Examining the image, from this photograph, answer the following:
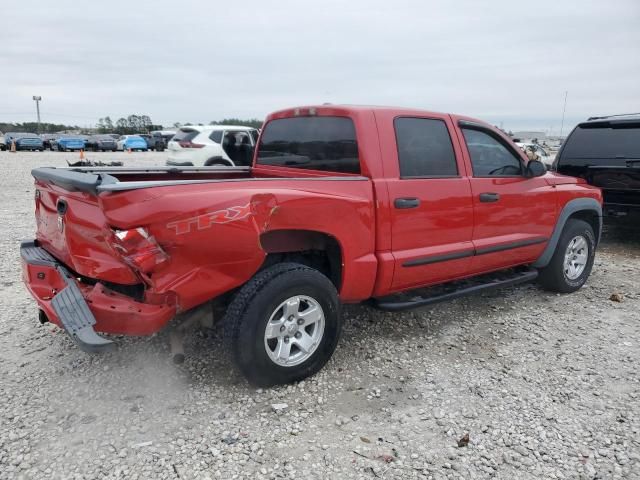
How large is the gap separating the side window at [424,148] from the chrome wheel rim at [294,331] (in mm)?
1227

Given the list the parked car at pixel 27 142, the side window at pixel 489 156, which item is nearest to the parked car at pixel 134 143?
the parked car at pixel 27 142

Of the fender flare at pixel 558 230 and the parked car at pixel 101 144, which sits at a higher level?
the parked car at pixel 101 144

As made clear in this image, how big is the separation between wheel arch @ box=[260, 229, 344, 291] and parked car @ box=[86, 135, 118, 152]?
36372 mm

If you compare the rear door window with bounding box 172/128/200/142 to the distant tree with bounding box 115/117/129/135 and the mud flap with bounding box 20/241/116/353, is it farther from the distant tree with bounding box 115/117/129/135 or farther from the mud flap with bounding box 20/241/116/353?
the distant tree with bounding box 115/117/129/135

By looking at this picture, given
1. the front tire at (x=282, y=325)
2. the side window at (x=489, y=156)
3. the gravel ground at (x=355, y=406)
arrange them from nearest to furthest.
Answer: the gravel ground at (x=355, y=406), the front tire at (x=282, y=325), the side window at (x=489, y=156)

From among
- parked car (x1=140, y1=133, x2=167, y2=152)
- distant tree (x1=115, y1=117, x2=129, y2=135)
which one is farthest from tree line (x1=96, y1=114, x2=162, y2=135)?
parked car (x1=140, y1=133, x2=167, y2=152)

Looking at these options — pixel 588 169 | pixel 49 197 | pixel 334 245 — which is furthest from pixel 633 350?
pixel 49 197

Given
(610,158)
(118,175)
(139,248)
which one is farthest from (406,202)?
(610,158)

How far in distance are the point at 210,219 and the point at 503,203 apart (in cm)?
273

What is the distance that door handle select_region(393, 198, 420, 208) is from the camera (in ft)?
11.6

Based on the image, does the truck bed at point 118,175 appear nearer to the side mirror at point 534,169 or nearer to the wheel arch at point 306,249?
the wheel arch at point 306,249

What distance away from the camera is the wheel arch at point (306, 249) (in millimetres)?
3230

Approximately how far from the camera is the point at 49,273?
3.06m

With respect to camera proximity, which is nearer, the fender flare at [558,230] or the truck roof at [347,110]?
the truck roof at [347,110]
